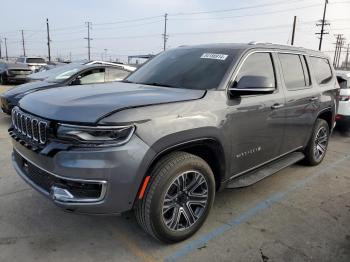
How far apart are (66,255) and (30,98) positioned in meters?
1.52

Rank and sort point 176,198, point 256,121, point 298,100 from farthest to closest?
point 298,100
point 256,121
point 176,198

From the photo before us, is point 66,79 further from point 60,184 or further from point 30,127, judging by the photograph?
point 60,184

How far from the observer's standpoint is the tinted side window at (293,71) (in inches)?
174

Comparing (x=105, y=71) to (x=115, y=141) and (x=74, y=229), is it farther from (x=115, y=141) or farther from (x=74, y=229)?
(x=115, y=141)

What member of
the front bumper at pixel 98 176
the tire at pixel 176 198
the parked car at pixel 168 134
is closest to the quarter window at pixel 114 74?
the parked car at pixel 168 134

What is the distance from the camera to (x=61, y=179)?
268 centimetres

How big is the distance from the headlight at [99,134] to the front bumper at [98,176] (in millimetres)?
59

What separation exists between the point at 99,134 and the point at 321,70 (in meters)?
4.31

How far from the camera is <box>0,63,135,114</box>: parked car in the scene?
24.9ft

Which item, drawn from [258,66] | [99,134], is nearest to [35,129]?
[99,134]

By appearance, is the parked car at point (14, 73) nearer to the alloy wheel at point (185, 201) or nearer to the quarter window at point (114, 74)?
the quarter window at point (114, 74)

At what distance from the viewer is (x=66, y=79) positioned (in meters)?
8.02

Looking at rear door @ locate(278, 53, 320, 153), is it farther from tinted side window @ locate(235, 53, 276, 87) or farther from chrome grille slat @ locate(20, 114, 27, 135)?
chrome grille slat @ locate(20, 114, 27, 135)

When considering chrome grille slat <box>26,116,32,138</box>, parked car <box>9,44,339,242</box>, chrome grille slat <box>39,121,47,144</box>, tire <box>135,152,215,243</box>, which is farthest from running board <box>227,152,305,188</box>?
chrome grille slat <box>26,116,32,138</box>
